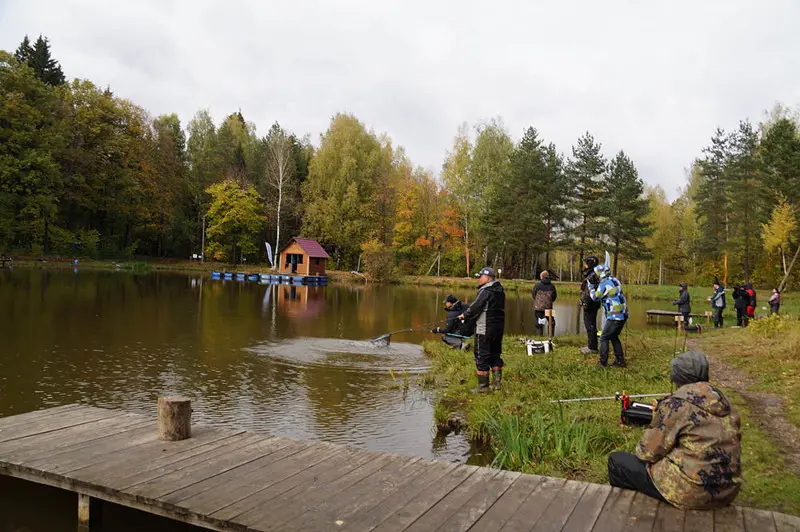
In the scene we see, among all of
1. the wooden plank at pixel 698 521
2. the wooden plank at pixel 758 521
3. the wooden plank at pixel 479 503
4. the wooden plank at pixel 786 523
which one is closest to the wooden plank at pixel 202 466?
the wooden plank at pixel 479 503

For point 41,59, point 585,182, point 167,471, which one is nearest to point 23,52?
point 41,59

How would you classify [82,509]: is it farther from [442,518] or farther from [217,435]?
[442,518]

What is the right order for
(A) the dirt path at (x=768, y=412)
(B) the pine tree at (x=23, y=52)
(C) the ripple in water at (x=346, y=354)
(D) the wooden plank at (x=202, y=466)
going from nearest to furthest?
(D) the wooden plank at (x=202, y=466)
(A) the dirt path at (x=768, y=412)
(C) the ripple in water at (x=346, y=354)
(B) the pine tree at (x=23, y=52)

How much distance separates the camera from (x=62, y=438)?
599 centimetres

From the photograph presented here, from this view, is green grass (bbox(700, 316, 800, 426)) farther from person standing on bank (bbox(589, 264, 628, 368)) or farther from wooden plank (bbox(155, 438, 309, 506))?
wooden plank (bbox(155, 438, 309, 506))

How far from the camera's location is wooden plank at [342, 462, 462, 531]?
4.10 metres

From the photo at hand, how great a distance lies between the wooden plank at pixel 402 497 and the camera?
13.4 feet

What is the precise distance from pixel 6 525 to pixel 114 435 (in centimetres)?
120

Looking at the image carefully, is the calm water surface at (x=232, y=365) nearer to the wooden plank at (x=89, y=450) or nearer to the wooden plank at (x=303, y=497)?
the wooden plank at (x=89, y=450)

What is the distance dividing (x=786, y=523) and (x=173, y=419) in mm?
5269

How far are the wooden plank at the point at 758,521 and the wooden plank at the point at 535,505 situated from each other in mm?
1287

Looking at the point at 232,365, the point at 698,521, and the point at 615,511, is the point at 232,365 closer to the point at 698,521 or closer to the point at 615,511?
the point at 615,511

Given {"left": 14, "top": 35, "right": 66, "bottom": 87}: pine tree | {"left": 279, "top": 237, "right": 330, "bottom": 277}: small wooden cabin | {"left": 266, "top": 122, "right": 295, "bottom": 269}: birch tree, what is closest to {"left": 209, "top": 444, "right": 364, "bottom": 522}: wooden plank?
{"left": 279, "top": 237, "right": 330, "bottom": 277}: small wooden cabin

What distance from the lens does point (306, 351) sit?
14625mm
